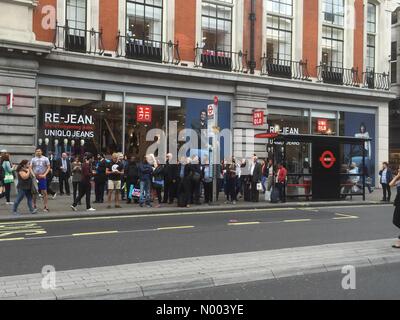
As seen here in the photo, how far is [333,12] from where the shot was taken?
27.4 m

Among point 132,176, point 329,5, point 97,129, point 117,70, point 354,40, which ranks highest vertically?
point 329,5

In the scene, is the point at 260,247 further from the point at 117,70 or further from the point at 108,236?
the point at 117,70

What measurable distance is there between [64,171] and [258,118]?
9.60 m

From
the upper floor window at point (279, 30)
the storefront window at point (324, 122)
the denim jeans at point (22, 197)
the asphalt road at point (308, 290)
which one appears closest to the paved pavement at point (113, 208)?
the denim jeans at point (22, 197)

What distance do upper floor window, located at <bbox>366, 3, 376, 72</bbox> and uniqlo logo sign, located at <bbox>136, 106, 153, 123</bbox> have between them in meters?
14.6

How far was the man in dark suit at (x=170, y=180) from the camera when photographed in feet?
55.1

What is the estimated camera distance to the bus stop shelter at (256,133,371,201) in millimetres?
18641

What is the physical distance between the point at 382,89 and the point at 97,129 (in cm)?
1744

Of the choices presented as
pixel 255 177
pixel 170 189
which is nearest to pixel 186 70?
pixel 255 177

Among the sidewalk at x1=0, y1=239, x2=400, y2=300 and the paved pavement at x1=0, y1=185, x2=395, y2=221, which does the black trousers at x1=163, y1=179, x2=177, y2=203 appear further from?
the sidewalk at x1=0, y1=239, x2=400, y2=300

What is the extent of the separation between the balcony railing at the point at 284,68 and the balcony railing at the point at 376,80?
4.53m

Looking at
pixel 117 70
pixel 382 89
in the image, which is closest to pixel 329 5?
pixel 382 89

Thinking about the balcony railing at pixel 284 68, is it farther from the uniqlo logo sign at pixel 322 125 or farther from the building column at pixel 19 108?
the building column at pixel 19 108
